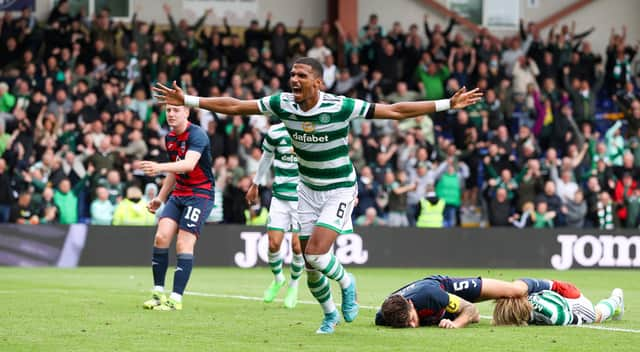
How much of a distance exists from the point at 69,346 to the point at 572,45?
26.1 metres

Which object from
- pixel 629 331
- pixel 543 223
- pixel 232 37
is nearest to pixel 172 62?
pixel 232 37

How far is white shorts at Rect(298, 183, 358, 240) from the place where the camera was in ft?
34.0

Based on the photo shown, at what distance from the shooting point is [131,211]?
2344cm

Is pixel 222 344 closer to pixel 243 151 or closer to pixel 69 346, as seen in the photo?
pixel 69 346

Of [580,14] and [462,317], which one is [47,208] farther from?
[580,14]

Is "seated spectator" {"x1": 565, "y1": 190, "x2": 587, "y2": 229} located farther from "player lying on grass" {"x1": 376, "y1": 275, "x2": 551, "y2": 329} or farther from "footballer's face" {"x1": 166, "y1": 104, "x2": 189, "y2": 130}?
"player lying on grass" {"x1": 376, "y1": 275, "x2": 551, "y2": 329}

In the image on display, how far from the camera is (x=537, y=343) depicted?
9.56 metres

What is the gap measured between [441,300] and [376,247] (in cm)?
1404

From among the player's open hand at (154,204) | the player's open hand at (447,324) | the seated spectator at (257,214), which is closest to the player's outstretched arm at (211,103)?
the player's open hand at (447,324)

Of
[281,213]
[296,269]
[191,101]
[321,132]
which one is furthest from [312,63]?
[296,269]

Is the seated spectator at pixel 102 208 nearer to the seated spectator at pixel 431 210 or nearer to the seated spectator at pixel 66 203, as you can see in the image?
the seated spectator at pixel 66 203

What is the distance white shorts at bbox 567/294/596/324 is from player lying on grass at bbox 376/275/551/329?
→ 625 millimetres

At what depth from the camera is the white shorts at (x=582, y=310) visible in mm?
11242

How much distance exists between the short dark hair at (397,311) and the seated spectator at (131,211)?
43.8 feet
